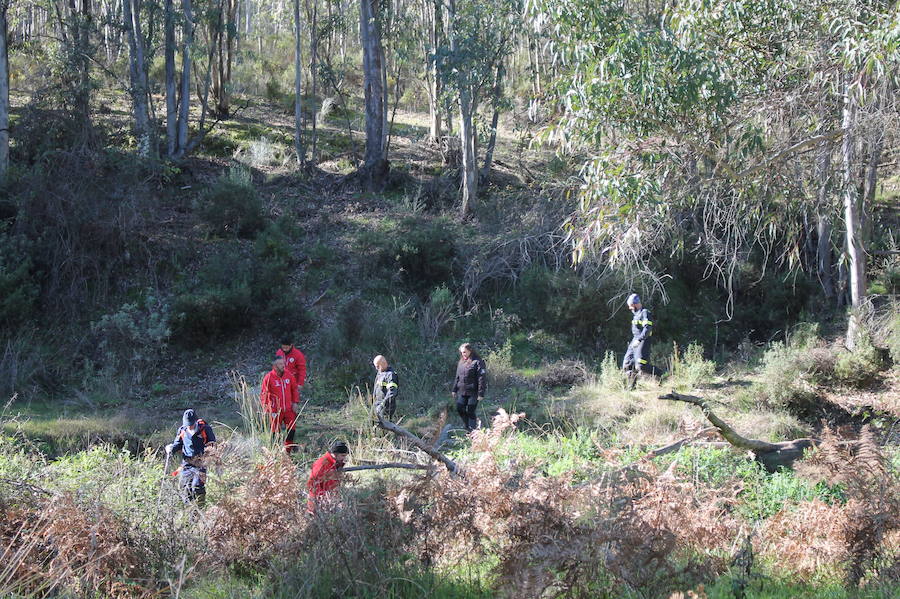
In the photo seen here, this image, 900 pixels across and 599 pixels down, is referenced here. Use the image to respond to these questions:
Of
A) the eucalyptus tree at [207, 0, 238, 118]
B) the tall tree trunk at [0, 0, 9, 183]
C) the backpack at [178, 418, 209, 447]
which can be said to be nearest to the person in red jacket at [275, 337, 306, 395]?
the backpack at [178, 418, 209, 447]

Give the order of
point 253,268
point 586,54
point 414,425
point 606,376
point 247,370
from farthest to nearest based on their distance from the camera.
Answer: point 253,268
point 247,370
point 606,376
point 414,425
point 586,54

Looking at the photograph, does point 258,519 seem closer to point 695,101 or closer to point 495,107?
point 695,101

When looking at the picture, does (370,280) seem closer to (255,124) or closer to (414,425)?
(414,425)

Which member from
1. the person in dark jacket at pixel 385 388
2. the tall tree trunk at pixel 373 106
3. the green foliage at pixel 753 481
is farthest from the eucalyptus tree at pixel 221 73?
the green foliage at pixel 753 481

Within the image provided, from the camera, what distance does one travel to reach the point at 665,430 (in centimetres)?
965

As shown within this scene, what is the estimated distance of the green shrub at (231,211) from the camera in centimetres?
1764

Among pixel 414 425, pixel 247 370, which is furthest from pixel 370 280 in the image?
pixel 414 425

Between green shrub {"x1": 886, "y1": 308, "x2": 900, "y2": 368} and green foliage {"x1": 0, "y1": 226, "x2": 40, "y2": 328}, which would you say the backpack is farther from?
green shrub {"x1": 886, "y1": 308, "x2": 900, "y2": 368}

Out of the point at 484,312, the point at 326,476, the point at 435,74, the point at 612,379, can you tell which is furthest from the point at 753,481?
the point at 435,74

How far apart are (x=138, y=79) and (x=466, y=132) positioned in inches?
354

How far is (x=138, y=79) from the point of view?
779 inches

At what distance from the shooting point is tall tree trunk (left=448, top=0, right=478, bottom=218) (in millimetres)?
18344

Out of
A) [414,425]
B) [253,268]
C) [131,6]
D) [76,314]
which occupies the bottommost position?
[414,425]

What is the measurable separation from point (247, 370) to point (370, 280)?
4.02m
